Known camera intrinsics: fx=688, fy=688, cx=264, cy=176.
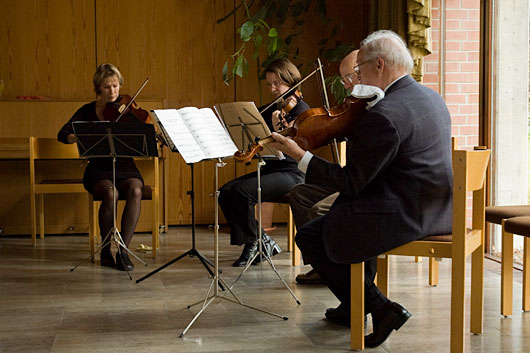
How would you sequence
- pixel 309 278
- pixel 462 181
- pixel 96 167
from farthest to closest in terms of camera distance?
pixel 96 167, pixel 309 278, pixel 462 181

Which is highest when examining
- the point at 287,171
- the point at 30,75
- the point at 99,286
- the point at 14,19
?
the point at 14,19

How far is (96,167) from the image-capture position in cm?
436

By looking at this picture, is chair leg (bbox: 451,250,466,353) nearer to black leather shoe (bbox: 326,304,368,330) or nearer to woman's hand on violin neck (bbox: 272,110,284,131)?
black leather shoe (bbox: 326,304,368,330)

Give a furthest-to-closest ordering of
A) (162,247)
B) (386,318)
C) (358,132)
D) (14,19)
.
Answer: (14,19)
(162,247)
(386,318)
(358,132)

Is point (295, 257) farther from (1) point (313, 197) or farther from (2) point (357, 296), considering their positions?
(2) point (357, 296)

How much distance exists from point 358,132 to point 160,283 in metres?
1.72

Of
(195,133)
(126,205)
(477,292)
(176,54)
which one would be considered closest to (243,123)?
(195,133)

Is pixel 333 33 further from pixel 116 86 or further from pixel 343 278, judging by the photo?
pixel 343 278

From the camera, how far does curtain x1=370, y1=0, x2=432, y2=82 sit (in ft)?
13.7

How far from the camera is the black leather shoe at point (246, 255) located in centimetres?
409

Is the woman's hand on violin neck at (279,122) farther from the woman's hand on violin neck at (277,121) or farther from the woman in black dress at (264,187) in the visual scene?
the woman in black dress at (264,187)

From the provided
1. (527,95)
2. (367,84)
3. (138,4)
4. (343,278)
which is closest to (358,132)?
(367,84)

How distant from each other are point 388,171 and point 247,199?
1.68m

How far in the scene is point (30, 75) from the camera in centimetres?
543
